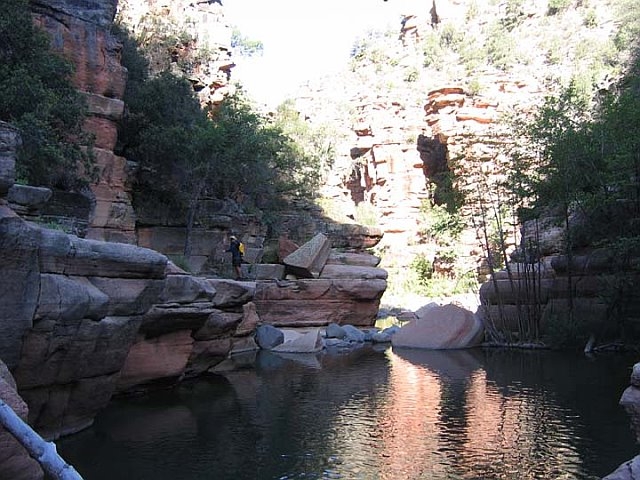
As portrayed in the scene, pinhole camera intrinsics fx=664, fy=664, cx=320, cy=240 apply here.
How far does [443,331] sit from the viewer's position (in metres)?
20.7

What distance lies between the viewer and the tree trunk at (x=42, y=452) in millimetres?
3953

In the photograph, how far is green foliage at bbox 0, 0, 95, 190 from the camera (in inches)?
632

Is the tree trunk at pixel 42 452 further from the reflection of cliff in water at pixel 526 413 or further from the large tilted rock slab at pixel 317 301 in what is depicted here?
the large tilted rock slab at pixel 317 301

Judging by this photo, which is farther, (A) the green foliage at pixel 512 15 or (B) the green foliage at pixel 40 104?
(A) the green foliage at pixel 512 15

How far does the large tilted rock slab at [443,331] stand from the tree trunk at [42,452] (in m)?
16.9

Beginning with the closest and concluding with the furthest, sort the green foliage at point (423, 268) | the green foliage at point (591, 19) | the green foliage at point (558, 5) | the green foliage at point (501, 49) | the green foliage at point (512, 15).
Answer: the green foliage at point (423, 268) < the green foliage at point (501, 49) < the green foliage at point (591, 19) < the green foliage at point (558, 5) < the green foliage at point (512, 15)

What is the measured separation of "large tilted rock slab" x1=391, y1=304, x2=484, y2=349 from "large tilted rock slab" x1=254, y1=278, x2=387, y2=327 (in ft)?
8.57

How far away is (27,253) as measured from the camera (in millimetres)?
7660

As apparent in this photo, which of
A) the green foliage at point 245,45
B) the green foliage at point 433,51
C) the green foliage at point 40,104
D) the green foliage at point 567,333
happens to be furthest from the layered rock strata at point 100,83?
the green foliage at point 433,51

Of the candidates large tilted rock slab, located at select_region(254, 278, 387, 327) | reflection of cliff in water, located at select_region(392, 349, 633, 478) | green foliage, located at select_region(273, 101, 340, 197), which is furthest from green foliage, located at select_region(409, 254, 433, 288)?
reflection of cliff in water, located at select_region(392, 349, 633, 478)

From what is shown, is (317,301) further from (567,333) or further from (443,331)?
(567,333)

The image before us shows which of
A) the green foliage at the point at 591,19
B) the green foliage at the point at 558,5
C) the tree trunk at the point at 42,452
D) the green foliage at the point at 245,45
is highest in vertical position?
the green foliage at the point at 558,5

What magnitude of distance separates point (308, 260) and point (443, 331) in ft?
17.5

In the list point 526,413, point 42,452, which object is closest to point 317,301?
point 526,413
